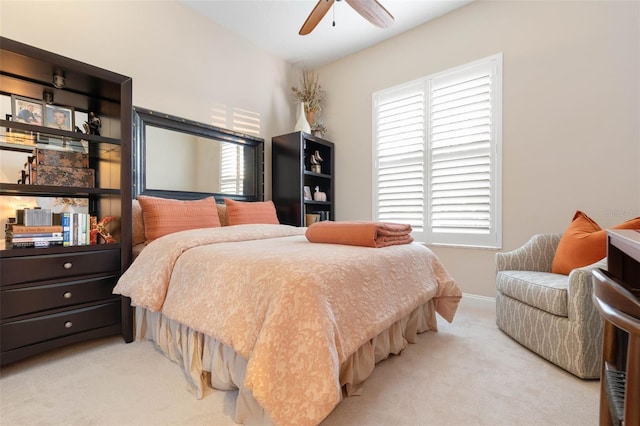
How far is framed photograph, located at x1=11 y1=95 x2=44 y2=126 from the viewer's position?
1.96 m

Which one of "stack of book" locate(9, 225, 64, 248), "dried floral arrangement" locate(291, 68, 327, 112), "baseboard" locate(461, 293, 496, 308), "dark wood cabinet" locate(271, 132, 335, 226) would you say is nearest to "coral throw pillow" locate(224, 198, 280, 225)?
"dark wood cabinet" locate(271, 132, 335, 226)

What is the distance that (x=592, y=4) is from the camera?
7.99ft

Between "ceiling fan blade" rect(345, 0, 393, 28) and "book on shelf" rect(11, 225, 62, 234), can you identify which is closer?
"book on shelf" rect(11, 225, 62, 234)

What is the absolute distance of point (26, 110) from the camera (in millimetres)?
1991

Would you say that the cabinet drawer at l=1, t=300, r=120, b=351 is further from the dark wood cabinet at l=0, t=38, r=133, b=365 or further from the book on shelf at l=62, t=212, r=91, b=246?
the book on shelf at l=62, t=212, r=91, b=246

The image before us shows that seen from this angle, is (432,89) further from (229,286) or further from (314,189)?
(229,286)

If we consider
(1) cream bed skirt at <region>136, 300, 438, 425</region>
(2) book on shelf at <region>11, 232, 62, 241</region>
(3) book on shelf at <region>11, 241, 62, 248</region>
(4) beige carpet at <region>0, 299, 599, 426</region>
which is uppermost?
(2) book on shelf at <region>11, 232, 62, 241</region>

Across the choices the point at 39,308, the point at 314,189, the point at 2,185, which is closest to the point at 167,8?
the point at 2,185

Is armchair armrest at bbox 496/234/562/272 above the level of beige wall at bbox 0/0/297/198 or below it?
below

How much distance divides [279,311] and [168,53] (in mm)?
2935

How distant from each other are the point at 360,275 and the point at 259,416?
0.75 m

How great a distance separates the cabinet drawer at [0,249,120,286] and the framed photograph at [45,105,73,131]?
956mm

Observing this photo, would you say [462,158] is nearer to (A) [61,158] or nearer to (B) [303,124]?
(B) [303,124]

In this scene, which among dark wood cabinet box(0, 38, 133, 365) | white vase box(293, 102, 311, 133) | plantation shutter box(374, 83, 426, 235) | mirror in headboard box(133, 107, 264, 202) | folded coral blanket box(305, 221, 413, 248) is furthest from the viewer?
white vase box(293, 102, 311, 133)
